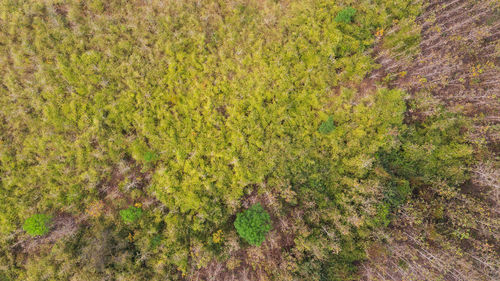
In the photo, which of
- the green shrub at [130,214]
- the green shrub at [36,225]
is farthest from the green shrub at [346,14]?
the green shrub at [36,225]

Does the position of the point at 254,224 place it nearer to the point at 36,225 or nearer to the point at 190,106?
the point at 190,106

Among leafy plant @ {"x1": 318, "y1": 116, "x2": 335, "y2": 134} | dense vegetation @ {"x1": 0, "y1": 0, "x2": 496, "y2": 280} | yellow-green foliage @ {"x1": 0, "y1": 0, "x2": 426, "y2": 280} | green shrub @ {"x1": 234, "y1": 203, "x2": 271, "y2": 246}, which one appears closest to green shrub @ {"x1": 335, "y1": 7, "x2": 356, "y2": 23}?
dense vegetation @ {"x1": 0, "y1": 0, "x2": 496, "y2": 280}

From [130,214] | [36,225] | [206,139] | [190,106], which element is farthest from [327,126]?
[36,225]

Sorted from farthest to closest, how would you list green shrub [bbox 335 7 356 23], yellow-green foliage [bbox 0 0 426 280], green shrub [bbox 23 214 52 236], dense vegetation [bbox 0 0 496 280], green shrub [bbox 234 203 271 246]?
green shrub [bbox 335 7 356 23]
yellow-green foliage [bbox 0 0 426 280]
dense vegetation [bbox 0 0 496 280]
green shrub [bbox 234 203 271 246]
green shrub [bbox 23 214 52 236]

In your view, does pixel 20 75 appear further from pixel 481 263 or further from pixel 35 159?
pixel 481 263

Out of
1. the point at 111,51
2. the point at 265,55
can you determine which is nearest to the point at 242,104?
the point at 265,55

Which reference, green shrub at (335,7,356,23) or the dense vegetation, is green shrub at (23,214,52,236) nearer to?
the dense vegetation
